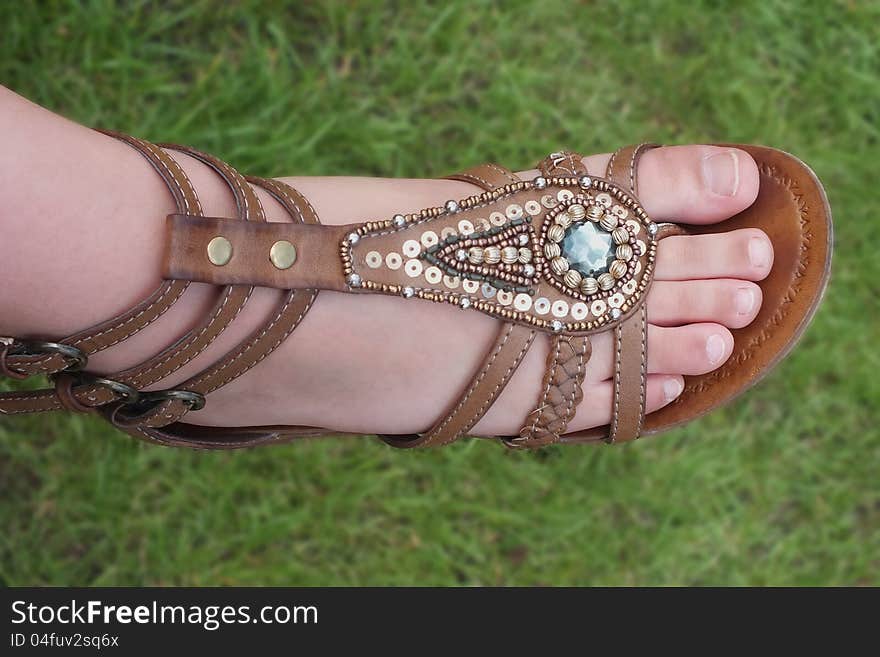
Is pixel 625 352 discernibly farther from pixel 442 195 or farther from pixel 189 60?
pixel 189 60

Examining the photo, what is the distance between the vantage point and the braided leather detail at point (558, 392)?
116 centimetres

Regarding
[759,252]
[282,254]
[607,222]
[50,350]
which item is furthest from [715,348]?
[50,350]

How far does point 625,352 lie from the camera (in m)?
1.19

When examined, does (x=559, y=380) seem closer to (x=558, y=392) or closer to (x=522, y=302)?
(x=558, y=392)

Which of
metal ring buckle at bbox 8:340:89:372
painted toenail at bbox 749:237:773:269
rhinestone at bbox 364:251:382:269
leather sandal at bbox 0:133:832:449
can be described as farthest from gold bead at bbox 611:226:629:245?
metal ring buckle at bbox 8:340:89:372

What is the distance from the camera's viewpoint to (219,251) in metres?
0.98

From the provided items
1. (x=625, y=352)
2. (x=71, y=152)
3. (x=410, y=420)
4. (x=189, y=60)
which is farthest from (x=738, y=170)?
(x=189, y=60)

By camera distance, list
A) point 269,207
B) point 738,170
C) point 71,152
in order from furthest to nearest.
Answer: point 738,170, point 269,207, point 71,152

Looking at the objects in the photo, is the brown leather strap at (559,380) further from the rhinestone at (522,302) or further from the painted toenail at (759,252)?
the painted toenail at (759,252)

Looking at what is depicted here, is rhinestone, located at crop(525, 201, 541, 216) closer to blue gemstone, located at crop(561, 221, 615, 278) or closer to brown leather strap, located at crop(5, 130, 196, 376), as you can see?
blue gemstone, located at crop(561, 221, 615, 278)

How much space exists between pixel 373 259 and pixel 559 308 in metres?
0.27

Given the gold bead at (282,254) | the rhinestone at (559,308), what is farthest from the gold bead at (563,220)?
the gold bead at (282,254)

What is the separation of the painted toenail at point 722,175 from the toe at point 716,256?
0.23ft

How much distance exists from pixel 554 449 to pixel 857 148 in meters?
0.92
